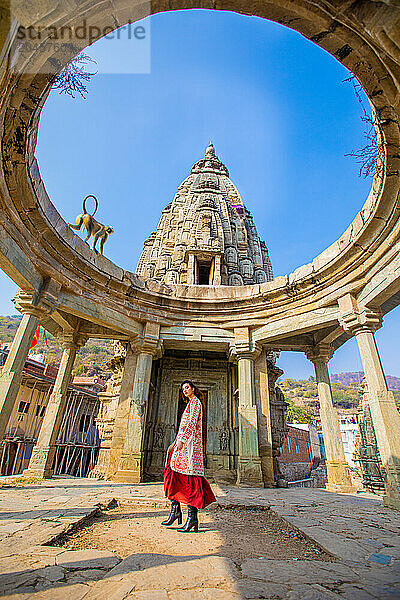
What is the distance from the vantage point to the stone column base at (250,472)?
8320mm

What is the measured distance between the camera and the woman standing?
12.2ft

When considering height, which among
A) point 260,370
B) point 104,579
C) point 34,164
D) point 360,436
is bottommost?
point 104,579

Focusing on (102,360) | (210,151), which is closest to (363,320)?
(210,151)

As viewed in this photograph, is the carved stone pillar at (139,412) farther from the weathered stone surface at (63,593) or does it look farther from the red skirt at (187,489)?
the weathered stone surface at (63,593)

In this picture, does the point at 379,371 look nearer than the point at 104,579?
No

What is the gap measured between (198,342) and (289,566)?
7.57 m

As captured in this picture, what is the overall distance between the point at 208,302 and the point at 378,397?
211 inches

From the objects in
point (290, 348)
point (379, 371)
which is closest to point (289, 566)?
point (379, 371)

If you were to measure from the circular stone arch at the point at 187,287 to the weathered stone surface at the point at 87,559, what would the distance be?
12.0 ft

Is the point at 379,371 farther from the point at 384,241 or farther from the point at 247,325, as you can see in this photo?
the point at 247,325

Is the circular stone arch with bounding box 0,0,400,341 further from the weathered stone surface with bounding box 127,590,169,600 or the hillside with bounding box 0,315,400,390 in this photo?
the hillside with bounding box 0,315,400,390

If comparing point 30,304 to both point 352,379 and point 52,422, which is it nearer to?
point 52,422

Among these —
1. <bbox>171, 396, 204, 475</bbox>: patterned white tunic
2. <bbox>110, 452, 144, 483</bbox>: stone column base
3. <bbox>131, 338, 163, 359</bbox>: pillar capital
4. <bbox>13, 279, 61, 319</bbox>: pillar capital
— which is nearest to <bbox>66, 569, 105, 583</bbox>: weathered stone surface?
<bbox>171, 396, 204, 475</bbox>: patterned white tunic

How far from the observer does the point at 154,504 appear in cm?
518
